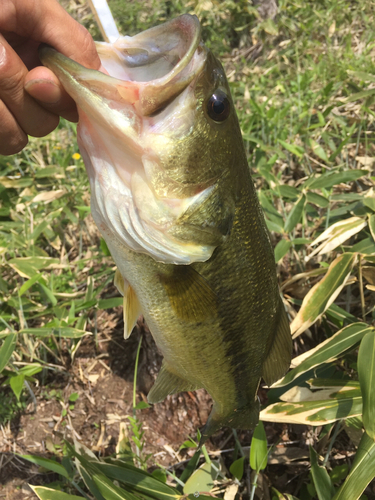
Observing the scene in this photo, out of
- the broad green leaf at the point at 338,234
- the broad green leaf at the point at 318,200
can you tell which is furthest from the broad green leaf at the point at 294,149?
the broad green leaf at the point at 338,234

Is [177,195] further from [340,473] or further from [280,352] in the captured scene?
[340,473]

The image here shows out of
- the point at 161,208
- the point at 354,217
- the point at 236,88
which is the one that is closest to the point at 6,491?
the point at 161,208

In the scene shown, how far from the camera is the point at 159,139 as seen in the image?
121 centimetres

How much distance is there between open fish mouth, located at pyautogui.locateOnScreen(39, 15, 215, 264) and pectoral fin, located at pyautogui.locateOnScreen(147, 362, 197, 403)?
2.18 feet

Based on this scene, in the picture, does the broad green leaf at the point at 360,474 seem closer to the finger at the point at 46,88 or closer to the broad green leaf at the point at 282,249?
the broad green leaf at the point at 282,249

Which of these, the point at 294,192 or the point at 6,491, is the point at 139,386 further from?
the point at 294,192

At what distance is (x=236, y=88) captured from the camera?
13.9 ft

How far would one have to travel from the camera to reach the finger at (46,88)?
4.04ft

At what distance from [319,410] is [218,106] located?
1321 mm

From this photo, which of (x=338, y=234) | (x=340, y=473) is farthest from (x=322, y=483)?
(x=338, y=234)

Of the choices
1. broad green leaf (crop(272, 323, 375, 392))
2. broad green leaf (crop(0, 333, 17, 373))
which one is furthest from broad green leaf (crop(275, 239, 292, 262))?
broad green leaf (crop(0, 333, 17, 373))

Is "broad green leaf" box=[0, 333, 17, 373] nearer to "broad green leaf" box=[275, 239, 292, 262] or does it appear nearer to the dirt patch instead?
the dirt patch

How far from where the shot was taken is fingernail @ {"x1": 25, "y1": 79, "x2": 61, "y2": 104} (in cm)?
123

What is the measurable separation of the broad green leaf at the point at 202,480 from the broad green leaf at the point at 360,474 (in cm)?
63
